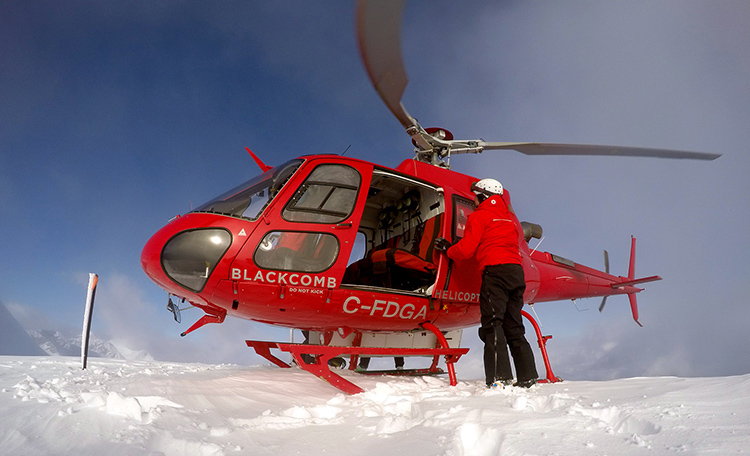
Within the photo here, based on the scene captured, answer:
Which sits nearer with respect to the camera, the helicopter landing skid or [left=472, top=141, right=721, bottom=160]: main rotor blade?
the helicopter landing skid

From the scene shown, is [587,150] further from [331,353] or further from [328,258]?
[331,353]

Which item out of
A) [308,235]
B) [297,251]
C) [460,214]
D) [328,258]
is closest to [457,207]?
[460,214]

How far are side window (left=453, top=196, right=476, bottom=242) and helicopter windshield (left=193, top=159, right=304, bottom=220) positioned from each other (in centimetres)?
215

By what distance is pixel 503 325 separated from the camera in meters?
4.43

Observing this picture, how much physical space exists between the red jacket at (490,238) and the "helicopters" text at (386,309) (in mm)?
866

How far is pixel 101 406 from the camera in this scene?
2.27 metres

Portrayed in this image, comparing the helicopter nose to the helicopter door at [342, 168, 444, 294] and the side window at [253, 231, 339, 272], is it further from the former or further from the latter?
the helicopter door at [342, 168, 444, 294]

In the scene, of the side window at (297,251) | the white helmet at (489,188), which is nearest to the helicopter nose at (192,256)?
the side window at (297,251)

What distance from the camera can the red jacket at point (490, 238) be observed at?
4426 millimetres

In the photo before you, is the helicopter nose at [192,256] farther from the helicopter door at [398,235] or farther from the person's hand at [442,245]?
the person's hand at [442,245]

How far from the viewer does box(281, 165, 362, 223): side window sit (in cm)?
422

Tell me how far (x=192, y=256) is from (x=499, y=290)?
318cm

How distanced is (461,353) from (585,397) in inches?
72.9

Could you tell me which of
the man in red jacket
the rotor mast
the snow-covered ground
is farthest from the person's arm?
the snow-covered ground
